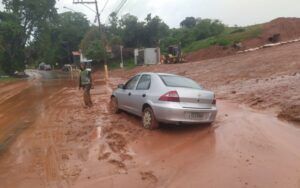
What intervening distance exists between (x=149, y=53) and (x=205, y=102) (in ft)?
125

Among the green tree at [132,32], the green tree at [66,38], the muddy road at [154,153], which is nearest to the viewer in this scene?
the muddy road at [154,153]

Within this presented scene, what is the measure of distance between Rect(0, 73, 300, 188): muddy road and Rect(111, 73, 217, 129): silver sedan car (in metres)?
0.39

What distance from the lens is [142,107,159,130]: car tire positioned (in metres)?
9.13

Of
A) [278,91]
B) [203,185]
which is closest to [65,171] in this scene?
[203,185]

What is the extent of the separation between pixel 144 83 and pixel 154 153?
9.82ft

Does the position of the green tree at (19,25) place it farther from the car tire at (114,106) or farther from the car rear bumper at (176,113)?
the car rear bumper at (176,113)

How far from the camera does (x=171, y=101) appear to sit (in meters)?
8.72

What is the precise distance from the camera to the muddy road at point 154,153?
612 centimetres

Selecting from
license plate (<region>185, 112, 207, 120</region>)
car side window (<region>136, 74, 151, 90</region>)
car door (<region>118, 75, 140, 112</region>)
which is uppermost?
car side window (<region>136, 74, 151, 90</region>)

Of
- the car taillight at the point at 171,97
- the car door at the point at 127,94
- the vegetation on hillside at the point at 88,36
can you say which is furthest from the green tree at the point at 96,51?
the car taillight at the point at 171,97

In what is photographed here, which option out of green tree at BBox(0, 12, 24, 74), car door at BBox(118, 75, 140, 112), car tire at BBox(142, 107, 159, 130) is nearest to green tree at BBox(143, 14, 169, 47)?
green tree at BBox(0, 12, 24, 74)

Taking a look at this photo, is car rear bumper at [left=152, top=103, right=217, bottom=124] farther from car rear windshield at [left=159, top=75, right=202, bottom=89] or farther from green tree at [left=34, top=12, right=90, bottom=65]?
green tree at [left=34, top=12, right=90, bottom=65]

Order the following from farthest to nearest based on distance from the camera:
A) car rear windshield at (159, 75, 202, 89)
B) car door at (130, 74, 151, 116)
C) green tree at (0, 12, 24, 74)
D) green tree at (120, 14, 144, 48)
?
green tree at (120, 14, 144, 48)
green tree at (0, 12, 24, 74)
car door at (130, 74, 151, 116)
car rear windshield at (159, 75, 202, 89)

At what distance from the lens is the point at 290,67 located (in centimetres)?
1641
